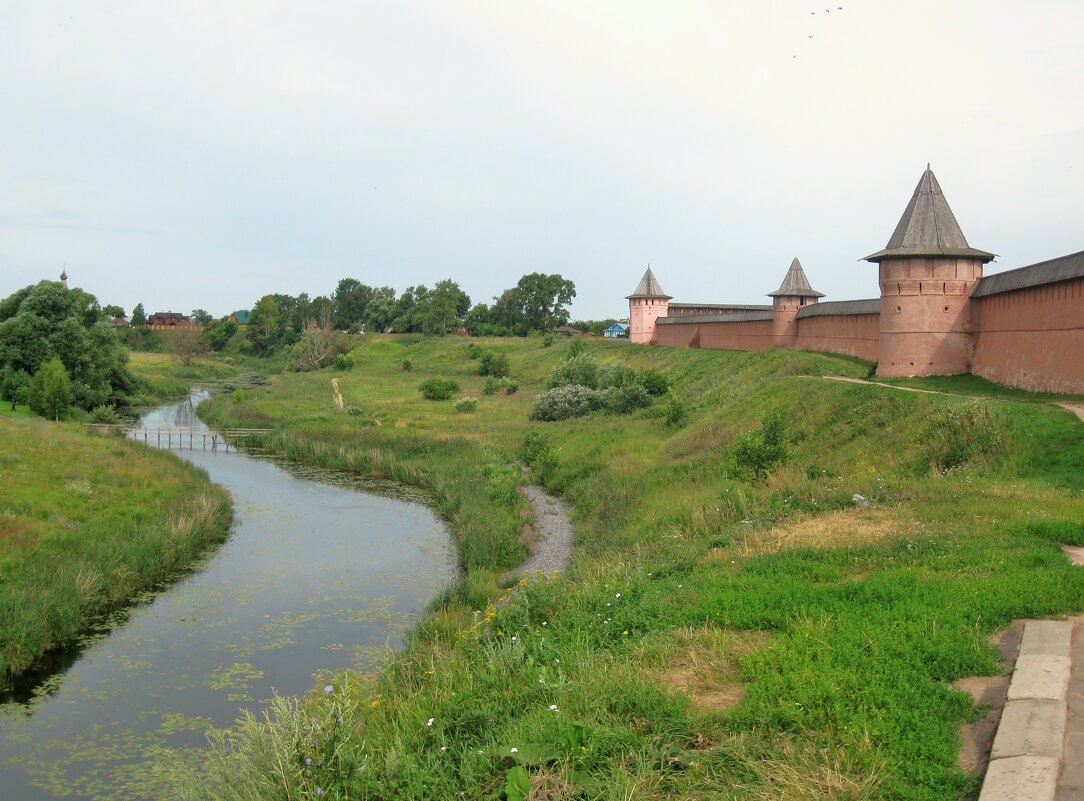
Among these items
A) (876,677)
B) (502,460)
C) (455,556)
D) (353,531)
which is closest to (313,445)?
(502,460)

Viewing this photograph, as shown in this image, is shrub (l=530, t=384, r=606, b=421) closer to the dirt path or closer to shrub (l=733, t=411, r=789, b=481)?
shrub (l=733, t=411, r=789, b=481)

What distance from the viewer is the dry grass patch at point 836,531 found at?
9227mm

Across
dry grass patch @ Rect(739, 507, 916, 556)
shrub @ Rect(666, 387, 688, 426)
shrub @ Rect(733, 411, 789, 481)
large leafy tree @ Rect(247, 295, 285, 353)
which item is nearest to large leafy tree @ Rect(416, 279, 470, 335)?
large leafy tree @ Rect(247, 295, 285, 353)

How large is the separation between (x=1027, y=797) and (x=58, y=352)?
146 feet

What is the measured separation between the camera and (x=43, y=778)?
29.7ft

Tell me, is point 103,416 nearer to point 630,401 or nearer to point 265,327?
point 630,401

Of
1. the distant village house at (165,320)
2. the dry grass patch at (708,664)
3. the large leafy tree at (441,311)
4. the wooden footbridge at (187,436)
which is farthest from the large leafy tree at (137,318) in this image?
the dry grass patch at (708,664)

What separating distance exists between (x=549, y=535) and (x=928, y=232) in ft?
40.6

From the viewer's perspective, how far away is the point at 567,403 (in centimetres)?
3538

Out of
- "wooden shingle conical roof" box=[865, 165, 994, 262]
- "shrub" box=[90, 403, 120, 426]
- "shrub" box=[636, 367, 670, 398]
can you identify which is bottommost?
"shrub" box=[90, 403, 120, 426]

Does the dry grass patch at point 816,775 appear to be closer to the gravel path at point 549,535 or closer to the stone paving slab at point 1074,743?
the stone paving slab at point 1074,743

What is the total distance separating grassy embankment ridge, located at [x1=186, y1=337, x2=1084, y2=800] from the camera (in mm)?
5012

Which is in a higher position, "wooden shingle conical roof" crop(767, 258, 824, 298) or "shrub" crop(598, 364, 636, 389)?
"wooden shingle conical roof" crop(767, 258, 824, 298)

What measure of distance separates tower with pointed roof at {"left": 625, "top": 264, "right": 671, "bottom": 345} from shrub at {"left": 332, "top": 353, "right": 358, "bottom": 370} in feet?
77.9
